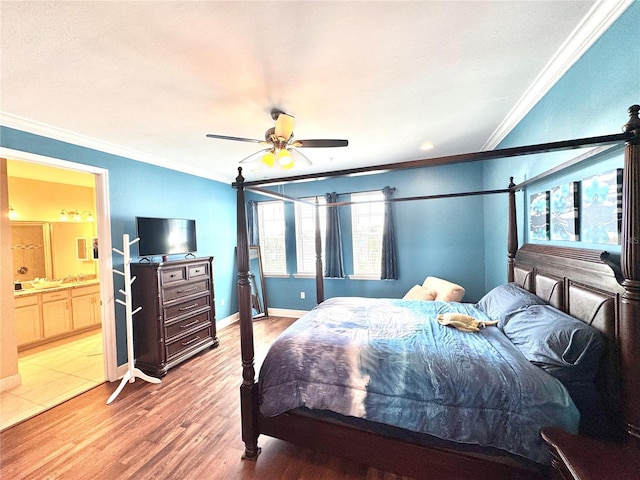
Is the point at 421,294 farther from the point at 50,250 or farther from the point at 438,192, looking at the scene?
the point at 50,250

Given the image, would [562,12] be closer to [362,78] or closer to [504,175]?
[362,78]

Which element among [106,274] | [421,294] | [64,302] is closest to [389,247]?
[421,294]

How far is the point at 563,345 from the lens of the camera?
1.38 m

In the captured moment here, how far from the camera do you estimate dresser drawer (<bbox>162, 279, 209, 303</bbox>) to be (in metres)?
3.11

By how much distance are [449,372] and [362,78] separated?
6.57 feet

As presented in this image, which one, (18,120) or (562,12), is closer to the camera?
(562,12)

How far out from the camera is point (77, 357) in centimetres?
350

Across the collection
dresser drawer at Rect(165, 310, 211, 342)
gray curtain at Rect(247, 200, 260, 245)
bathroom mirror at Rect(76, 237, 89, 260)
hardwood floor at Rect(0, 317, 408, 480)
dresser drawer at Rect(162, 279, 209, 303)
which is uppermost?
gray curtain at Rect(247, 200, 260, 245)

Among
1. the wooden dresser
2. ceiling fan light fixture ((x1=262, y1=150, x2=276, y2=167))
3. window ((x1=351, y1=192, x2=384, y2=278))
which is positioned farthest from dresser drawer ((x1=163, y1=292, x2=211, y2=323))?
window ((x1=351, y1=192, x2=384, y2=278))

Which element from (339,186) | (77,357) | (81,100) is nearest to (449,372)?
(81,100)

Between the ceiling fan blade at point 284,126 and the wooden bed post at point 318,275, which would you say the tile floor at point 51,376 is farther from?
the ceiling fan blade at point 284,126

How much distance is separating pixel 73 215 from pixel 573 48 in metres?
6.82

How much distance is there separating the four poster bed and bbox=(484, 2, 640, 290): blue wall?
0.71 feet

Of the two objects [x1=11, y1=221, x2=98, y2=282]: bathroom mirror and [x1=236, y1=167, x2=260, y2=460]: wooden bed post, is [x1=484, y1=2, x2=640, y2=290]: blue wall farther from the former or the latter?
[x1=11, y1=221, x2=98, y2=282]: bathroom mirror
